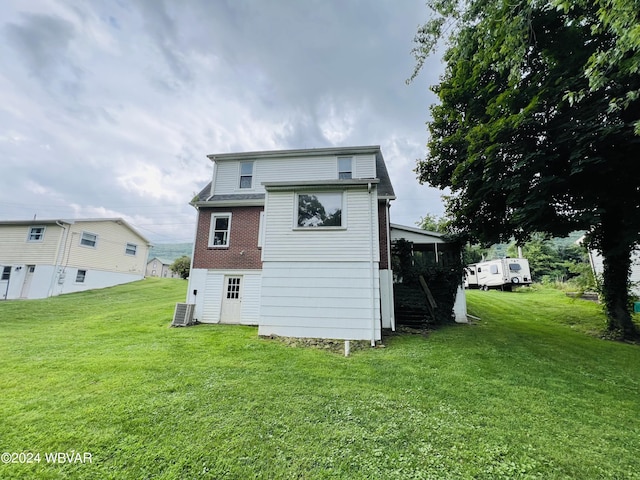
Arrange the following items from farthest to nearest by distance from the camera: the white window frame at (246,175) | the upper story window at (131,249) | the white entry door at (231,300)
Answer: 1. the upper story window at (131,249)
2. the white window frame at (246,175)
3. the white entry door at (231,300)

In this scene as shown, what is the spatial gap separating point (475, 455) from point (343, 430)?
1541 mm

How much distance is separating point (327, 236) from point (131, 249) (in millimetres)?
22190

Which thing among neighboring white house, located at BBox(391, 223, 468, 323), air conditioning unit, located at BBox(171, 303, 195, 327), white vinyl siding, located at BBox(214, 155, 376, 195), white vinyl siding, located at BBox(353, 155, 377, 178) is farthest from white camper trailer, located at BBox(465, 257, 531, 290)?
air conditioning unit, located at BBox(171, 303, 195, 327)

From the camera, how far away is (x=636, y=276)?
48.8 feet

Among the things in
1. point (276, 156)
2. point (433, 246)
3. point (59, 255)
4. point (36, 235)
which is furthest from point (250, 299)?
point (36, 235)

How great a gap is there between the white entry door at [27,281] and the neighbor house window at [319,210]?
20.4 meters

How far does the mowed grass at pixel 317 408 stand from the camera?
110 inches

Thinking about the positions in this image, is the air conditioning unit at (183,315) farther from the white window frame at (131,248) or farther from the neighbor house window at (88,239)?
the white window frame at (131,248)

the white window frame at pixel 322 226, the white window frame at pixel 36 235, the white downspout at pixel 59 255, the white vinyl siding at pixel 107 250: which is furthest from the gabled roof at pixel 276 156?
the white window frame at pixel 36 235

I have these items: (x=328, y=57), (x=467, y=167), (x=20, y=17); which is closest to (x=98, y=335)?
(x=20, y=17)

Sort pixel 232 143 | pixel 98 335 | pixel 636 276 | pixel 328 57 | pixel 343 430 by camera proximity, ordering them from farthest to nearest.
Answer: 1. pixel 232 143
2. pixel 636 276
3. pixel 328 57
4. pixel 98 335
5. pixel 343 430

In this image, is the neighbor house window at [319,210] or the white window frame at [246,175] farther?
the white window frame at [246,175]

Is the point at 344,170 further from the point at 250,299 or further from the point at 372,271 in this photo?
the point at 250,299

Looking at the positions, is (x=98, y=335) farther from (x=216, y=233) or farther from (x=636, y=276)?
(x=636, y=276)
